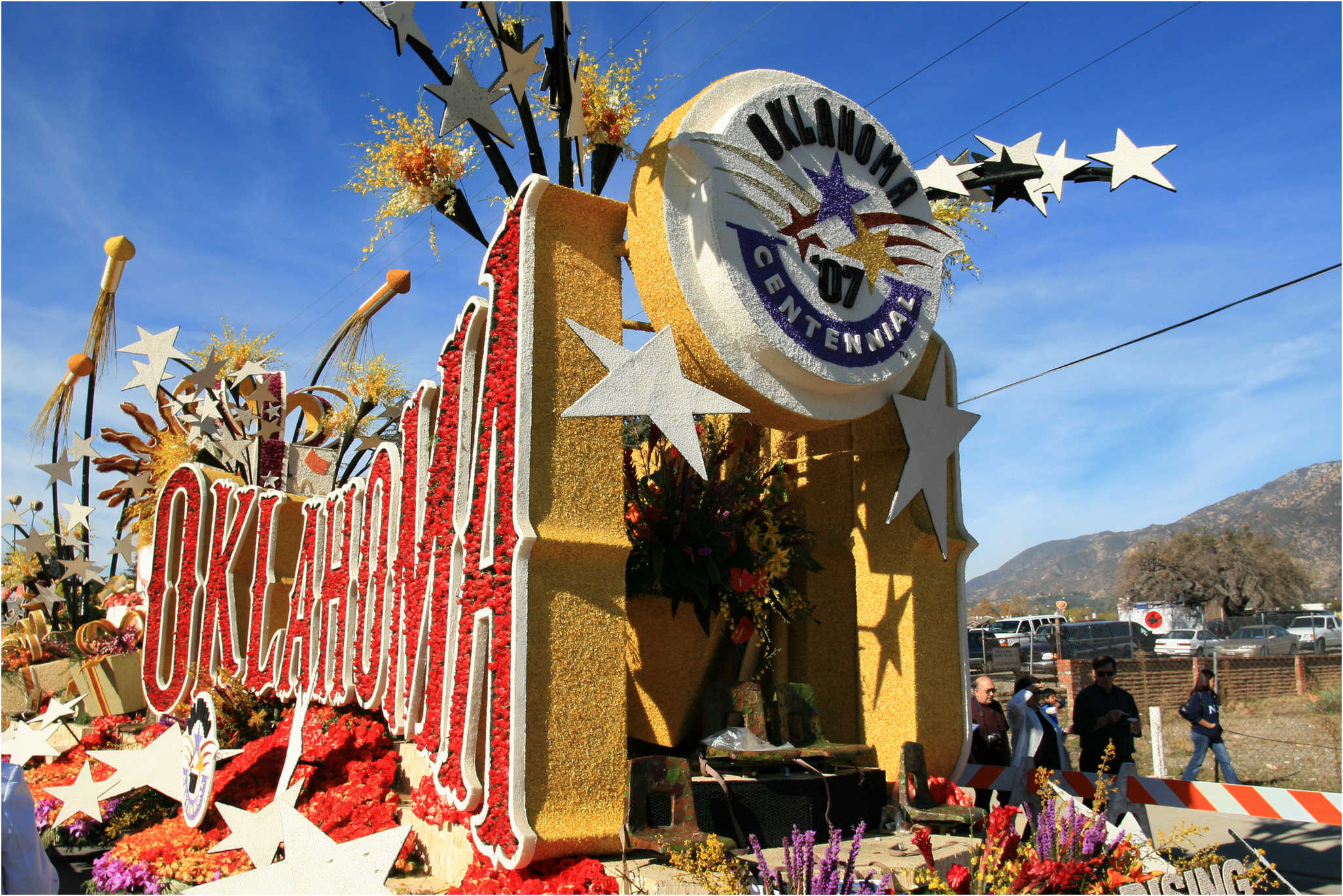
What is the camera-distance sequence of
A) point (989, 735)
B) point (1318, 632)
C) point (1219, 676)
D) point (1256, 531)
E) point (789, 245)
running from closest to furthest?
point (789, 245)
point (989, 735)
point (1219, 676)
point (1318, 632)
point (1256, 531)

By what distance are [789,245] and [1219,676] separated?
15806 mm

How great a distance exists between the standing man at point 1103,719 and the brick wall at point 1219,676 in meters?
7.96

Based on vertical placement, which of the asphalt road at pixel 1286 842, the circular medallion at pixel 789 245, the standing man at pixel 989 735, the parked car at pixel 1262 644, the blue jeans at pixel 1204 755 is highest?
the circular medallion at pixel 789 245

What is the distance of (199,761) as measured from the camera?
6.52 m

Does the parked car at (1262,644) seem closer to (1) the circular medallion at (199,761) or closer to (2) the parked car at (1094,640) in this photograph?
(2) the parked car at (1094,640)

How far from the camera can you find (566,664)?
5102 millimetres

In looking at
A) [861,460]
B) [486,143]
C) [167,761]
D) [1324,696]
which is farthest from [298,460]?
[1324,696]

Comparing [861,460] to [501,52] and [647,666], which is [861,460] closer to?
[647,666]

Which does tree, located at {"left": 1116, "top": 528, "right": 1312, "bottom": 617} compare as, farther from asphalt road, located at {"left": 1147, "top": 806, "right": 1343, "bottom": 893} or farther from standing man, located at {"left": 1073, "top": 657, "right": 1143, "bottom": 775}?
standing man, located at {"left": 1073, "top": 657, "right": 1143, "bottom": 775}

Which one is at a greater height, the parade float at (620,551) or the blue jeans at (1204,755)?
the parade float at (620,551)

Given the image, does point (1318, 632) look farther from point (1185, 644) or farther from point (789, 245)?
point (789, 245)

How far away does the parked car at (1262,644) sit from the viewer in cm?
2367

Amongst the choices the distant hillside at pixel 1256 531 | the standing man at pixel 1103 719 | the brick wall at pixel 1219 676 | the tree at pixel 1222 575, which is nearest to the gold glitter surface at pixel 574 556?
the standing man at pixel 1103 719

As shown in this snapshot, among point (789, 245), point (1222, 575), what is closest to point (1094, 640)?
point (789, 245)
